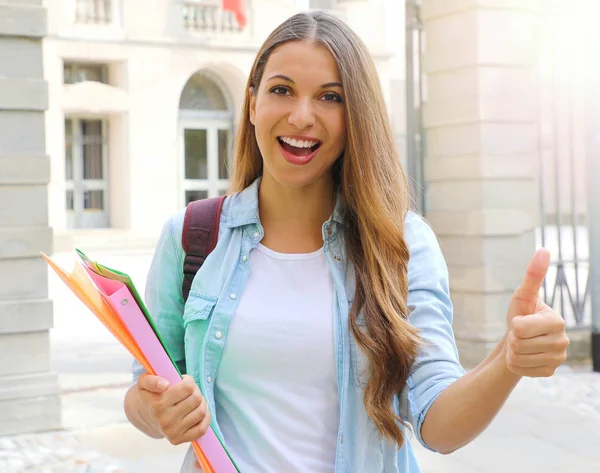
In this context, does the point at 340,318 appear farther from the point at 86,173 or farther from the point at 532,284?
the point at 86,173

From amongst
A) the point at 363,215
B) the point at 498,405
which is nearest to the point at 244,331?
the point at 363,215

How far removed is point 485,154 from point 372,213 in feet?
17.0

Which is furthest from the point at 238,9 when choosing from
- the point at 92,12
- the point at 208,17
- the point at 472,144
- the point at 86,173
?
the point at 472,144

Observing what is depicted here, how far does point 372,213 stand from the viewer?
163 cm

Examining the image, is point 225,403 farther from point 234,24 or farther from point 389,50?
point 389,50

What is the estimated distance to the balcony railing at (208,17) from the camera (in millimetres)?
16922

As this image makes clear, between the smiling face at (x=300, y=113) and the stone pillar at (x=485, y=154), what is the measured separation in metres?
5.02

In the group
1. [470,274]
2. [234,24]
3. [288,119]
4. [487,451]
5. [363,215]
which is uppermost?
[234,24]

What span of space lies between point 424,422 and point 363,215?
1.32 ft

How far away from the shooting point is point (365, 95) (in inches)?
63.2

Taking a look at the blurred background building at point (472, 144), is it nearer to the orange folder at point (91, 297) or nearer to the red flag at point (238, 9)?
the orange folder at point (91, 297)

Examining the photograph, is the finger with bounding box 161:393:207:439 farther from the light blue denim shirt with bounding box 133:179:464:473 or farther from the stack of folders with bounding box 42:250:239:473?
the light blue denim shirt with bounding box 133:179:464:473

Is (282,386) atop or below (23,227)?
below

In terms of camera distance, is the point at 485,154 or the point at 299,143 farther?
the point at 485,154
